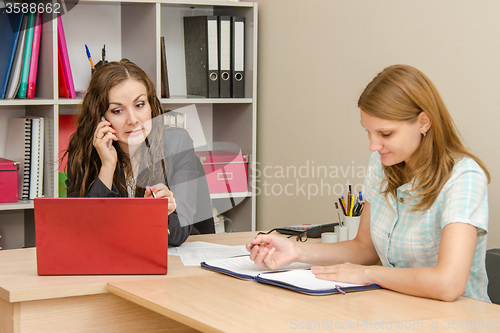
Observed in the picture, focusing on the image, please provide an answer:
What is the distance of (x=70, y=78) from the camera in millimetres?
2316

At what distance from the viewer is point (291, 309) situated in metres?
0.97

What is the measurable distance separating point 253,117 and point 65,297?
1.63m

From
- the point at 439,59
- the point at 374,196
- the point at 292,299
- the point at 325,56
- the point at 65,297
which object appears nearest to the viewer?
the point at 292,299

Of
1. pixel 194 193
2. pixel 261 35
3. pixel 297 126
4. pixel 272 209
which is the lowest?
pixel 272 209

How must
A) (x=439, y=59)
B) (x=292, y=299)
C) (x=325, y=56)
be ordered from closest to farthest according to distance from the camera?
1. (x=292, y=299)
2. (x=439, y=59)
3. (x=325, y=56)

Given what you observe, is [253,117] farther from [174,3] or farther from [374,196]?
[374,196]

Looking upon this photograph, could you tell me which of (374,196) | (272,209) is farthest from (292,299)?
(272,209)

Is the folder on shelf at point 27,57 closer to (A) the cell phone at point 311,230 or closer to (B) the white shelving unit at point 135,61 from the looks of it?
(B) the white shelving unit at point 135,61

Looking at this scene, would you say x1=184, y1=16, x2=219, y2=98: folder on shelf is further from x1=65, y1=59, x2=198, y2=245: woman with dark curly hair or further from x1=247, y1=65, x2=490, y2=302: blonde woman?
x1=247, y1=65, x2=490, y2=302: blonde woman

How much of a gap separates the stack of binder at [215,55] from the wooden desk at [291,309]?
158 centimetres

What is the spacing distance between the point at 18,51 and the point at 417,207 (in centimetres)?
189

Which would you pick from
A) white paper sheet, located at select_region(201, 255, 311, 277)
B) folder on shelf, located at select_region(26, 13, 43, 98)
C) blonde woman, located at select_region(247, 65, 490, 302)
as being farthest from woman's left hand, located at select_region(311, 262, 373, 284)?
folder on shelf, located at select_region(26, 13, 43, 98)

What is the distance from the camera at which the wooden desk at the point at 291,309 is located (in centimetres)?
89

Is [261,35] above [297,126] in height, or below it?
above
